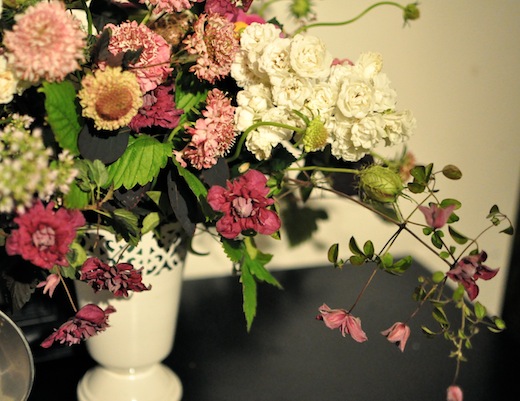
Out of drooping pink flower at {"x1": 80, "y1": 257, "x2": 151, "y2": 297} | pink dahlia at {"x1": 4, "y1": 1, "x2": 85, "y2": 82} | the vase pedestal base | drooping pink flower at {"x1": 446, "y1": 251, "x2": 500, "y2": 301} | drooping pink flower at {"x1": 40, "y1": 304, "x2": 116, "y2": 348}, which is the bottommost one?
the vase pedestal base

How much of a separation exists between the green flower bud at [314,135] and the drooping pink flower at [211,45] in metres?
0.11

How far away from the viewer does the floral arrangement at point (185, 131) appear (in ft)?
1.92

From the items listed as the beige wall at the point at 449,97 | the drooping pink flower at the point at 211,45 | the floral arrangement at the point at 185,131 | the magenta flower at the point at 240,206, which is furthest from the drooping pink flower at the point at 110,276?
the beige wall at the point at 449,97

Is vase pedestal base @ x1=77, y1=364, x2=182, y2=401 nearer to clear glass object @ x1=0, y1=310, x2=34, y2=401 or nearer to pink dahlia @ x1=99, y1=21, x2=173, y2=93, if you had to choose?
clear glass object @ x1=0, y1=310, x2=34, y2=401

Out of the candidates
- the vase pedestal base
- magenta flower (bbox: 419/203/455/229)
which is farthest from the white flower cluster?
the vase pedestal base

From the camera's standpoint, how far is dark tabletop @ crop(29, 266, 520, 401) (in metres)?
0.94

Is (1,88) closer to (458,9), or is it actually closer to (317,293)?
(317,293)

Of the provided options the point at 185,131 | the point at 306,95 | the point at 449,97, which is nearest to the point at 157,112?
the point at 185,131

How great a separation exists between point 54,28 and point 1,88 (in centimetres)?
9

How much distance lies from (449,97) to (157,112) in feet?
2.73

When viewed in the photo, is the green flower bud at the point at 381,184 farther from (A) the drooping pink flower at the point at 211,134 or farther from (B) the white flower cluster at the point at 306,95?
(A) the drooping pink flower at the point at 211,134

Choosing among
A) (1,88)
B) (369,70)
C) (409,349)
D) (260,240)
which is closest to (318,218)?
(260,240)

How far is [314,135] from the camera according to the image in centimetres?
66

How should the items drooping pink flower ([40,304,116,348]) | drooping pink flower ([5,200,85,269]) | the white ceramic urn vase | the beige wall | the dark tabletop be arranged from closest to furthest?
drooping pink flower ([5,200,85,269])
drooping pink flower ([40,304,116,348])
the white ceramic urn vase
the dark tabletop
the beige wall
